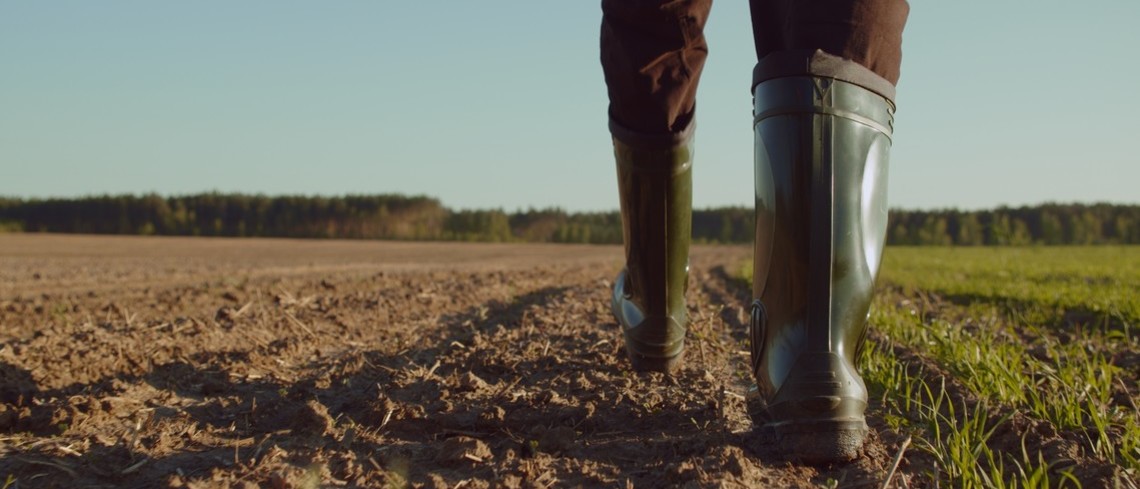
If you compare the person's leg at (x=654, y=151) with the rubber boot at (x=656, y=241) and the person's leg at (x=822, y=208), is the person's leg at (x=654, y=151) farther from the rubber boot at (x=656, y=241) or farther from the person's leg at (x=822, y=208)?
the person's leg at (x=822, y=208)

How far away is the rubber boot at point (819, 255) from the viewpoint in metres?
1.67

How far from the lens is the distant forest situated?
52750 mm

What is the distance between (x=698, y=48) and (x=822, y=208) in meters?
0.70

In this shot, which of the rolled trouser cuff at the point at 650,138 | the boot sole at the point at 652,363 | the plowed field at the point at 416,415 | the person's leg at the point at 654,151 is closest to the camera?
the plowed field at the point at 416,415

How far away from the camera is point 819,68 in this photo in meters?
1.70

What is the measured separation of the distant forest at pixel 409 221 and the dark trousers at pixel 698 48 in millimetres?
50232

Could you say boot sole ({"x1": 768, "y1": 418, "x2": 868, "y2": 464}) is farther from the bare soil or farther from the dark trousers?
the dark trousers

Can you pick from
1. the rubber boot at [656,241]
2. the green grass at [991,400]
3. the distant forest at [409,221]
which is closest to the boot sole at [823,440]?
the green grass at [991,400]

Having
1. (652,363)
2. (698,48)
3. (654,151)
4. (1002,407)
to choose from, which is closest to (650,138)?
(654,151)

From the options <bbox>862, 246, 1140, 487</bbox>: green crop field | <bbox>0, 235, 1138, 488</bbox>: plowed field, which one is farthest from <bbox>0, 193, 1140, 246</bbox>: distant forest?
<bbox>0, 235, 1138, 488</bbox>: plowed field

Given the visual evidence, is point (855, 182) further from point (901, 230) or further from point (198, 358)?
point (901, 230)

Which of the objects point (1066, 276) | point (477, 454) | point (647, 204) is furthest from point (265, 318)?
point (1066, 276)

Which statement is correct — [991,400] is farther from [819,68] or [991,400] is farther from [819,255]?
[819,68]

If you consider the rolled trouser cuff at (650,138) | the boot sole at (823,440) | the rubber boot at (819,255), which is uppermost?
the rolled trouser cuff at (650,138)
